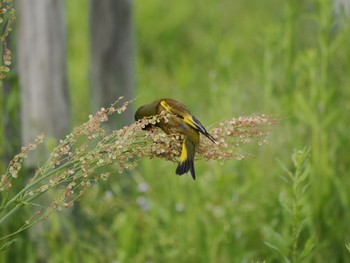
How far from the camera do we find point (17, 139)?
402cm

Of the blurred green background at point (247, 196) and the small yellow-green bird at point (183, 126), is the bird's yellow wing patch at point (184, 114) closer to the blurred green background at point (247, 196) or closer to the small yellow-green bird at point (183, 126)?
the small yellow-green bird at point (183, 126)

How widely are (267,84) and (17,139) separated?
1.61m

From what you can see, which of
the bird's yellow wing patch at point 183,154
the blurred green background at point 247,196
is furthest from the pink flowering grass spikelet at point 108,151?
the blurred green background at point 247,196

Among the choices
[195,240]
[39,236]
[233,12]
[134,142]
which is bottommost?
[134,142]

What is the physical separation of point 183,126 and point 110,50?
9.33 feet

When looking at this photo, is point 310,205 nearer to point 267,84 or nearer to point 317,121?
point 317,121

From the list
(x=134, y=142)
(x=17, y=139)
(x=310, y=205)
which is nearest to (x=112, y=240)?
(x=17, y=139)

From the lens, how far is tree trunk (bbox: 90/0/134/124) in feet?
16.5

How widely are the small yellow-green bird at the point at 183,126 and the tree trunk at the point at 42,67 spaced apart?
213 centimetres

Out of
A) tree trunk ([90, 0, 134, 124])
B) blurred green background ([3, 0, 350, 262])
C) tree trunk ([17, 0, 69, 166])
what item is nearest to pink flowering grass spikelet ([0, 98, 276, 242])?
blurred green background ([3, 0, 350, 262])

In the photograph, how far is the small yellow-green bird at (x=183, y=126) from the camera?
2135 millimetres

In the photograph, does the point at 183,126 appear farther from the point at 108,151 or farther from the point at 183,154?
the point at 108,151

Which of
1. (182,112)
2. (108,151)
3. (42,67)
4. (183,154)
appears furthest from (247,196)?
(108,151)

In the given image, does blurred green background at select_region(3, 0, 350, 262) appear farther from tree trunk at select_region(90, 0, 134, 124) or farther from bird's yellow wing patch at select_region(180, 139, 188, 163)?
bird's yellow wing patch at select_region(180, 139, 188, 163)
